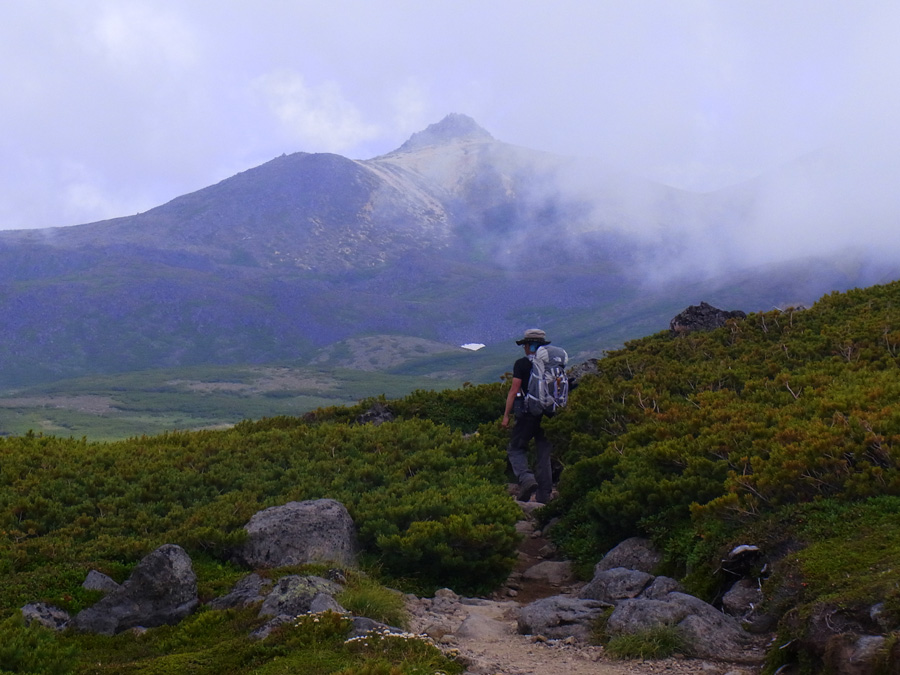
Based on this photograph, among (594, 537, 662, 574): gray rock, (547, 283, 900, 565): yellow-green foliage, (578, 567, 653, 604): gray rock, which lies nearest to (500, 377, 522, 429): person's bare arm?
(547, 283, 900, 565): yellow-green foliage

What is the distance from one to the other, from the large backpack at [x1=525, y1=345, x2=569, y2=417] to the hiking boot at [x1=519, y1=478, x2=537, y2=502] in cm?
121

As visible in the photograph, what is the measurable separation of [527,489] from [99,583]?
746 cm

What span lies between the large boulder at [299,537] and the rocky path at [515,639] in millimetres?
1483

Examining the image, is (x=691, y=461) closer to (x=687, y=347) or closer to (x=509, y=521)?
(x=509, y=521)

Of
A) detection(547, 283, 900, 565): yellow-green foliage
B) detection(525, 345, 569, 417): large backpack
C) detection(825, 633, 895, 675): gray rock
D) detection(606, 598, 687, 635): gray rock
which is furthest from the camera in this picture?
detection(525, 345, 569, 417): large backpack

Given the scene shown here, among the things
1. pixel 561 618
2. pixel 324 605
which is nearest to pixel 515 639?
pixel 561 618

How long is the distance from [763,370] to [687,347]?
3214mm

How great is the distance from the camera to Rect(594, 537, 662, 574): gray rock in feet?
36.9

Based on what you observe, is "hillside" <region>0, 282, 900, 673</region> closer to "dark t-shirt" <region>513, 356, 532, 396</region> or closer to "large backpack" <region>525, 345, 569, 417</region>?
"large backpack" <region>525, 345, 569, 417</region>

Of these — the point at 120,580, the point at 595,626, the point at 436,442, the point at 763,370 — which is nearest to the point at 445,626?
the point at 595,626

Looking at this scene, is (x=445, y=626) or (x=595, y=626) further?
(x=445, y=626)

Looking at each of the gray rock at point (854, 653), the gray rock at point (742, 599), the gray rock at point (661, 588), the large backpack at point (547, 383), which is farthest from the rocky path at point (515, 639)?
A: the large backpack at point (547, 383)

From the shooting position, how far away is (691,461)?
1195 cm

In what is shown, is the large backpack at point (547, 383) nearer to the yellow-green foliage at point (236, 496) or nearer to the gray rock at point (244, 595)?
the yellow-green foliage at point (236, 496)
